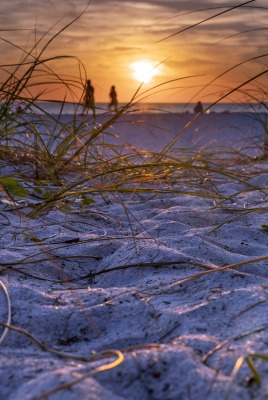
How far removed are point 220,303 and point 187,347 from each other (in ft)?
0.56

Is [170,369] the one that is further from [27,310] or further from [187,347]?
[27,310]

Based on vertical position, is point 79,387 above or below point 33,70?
below

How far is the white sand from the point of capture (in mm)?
682

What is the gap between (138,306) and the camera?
3.13ft

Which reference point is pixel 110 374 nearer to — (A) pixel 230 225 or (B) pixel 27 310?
(B) pixel 27 310

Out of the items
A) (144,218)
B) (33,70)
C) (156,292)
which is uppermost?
(33,70)

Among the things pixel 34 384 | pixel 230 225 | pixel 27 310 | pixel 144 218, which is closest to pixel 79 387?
pixel 34 384

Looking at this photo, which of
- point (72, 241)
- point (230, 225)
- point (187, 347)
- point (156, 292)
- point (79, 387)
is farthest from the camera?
point (230, 225)

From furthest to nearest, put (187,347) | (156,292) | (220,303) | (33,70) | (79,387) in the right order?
(33,70)
(156,292)
(220,303)
(187,347)
(79,387)

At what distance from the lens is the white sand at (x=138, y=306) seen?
682mm

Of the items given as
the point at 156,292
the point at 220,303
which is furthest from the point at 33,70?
the point at 220,303

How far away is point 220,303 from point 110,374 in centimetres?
28

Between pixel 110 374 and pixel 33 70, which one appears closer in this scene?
pixel 110 374

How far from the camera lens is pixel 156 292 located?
1024 mm
